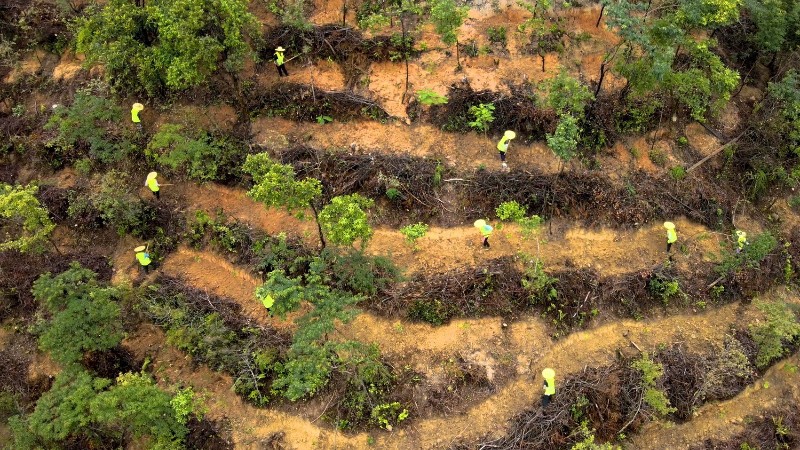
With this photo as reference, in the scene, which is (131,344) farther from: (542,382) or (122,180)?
(542,382)

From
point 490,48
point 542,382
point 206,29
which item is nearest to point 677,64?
point 490,48

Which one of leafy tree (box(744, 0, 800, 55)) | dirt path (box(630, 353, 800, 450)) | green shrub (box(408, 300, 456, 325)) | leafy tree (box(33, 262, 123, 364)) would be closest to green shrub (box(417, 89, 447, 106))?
green shrub (box(408, 300, 456, 325))

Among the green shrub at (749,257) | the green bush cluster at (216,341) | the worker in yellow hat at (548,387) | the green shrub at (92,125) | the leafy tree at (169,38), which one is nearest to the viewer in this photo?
the worker in yellow hat at (548,387)

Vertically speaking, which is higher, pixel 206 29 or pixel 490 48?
pixel 206 29

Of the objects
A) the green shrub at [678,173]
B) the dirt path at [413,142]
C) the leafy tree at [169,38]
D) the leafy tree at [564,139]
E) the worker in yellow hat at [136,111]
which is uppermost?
the leafy tree at [169,38]

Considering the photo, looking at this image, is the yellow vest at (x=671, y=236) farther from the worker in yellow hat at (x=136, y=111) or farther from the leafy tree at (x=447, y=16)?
the worker in yellow hat at (x=136, y=111)

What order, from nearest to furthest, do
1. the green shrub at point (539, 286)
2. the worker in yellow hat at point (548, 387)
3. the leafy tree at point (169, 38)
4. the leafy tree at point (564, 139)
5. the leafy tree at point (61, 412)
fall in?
the leafy tree at point (61, 412)
the worker in yellow hat at point (548, 387)
the leafy tree at point (169, 38)
the leafy tree at point (564, 139)
the green shrub at point (539, 286)

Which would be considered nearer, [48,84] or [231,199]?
[231,199]

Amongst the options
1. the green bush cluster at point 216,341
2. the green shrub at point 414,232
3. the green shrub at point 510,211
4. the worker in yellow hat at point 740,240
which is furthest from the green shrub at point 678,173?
the green bush cluster at point 216,341
